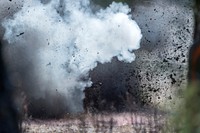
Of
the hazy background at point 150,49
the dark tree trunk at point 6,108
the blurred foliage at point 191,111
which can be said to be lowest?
the blurred foliage at point 191,111

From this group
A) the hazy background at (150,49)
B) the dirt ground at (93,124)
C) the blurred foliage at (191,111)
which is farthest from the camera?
the hazy background at (150,49)

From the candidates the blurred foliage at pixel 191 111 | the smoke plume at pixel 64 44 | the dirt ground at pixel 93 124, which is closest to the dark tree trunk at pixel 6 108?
the blurred foliage at pixel 191 111

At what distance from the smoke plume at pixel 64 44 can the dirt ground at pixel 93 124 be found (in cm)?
47

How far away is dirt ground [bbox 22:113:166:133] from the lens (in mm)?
5891

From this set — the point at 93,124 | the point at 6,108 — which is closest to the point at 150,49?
the point at 93,124

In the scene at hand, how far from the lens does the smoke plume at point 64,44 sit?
7.89 metres

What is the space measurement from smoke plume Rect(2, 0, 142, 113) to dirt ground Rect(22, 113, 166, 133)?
0.47 m

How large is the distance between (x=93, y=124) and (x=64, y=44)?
8.65 feet

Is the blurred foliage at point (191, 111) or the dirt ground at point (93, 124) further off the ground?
the dirt ground at point (93, 124)

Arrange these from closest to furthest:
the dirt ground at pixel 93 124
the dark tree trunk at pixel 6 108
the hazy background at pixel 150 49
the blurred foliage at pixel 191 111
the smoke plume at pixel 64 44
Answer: the blurred foliage at pixel 191 111 < the dark tree trunk at pixel 6 108 < the dirt ground at pixel 93 124 < the hazy background at pixel 150 49 < the smoke plume at pixel 64 44

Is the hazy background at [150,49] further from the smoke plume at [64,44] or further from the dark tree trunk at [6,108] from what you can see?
the dark tree trunk at [6,108]

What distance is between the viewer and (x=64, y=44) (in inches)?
330

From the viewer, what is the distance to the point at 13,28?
7.95 meters

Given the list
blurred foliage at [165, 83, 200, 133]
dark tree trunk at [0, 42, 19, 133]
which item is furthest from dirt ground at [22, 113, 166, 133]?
blurred foliage at [165, 83, 200, 133]
